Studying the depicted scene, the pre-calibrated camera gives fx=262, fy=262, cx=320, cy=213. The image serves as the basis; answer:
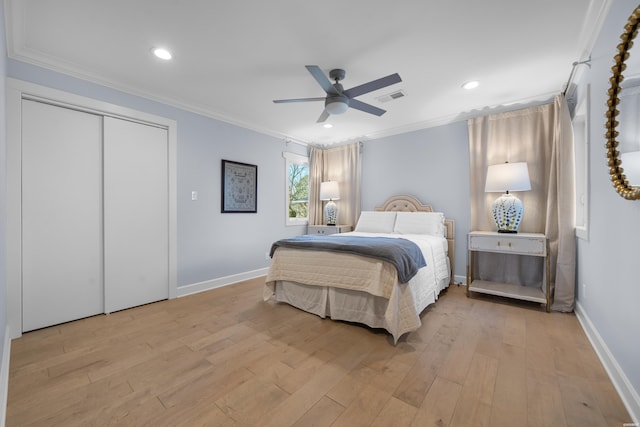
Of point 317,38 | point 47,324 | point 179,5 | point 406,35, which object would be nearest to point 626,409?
point 406,35

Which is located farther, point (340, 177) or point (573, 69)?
point (340, 177)

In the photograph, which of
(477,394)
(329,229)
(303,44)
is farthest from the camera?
(329,229)

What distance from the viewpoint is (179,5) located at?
1.80 metres

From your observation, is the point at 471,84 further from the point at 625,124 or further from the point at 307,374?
the point at 307,374

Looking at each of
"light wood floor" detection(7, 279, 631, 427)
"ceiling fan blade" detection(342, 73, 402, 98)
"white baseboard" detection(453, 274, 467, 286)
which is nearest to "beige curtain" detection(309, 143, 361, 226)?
"white baseboard" detection(453, 274, 467, 286)

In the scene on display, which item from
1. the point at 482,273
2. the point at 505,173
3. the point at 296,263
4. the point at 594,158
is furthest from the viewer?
the point at 482,273

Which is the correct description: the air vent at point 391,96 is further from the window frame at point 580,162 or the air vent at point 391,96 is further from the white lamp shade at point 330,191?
the white lamp shade at point 330,191

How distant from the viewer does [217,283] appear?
3711 millimetres

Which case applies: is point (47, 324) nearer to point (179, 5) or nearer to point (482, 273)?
point (179, 5)

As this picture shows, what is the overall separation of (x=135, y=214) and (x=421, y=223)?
3.61 meters

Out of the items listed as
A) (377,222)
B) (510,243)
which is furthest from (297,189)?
(510,243)

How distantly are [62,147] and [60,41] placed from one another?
0.93 metres

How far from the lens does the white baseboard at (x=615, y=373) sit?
4.29 feet

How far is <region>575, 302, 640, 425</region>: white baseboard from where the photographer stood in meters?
1.31
